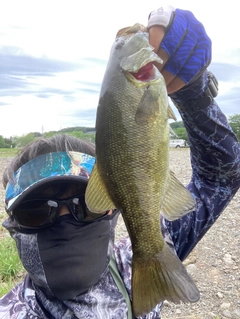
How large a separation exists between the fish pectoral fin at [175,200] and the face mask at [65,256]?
66cm

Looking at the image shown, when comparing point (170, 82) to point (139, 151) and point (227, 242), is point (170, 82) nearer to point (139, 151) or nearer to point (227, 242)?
point (139, 151)

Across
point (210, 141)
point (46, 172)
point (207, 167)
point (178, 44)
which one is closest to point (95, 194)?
point (46, 172)

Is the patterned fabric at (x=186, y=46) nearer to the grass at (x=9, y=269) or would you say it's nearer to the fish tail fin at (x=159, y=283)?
the fish tail fin at (x=159, y=283)

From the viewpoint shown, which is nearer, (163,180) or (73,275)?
(163,180)

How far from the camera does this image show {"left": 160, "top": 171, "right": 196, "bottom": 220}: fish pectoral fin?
1891mm

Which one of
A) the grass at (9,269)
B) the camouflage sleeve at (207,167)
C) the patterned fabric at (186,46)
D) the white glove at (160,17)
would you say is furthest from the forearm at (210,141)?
the grass at (9,269)

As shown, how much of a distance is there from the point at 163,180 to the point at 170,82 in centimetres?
51

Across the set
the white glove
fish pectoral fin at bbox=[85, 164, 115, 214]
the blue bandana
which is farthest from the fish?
the blue bandana

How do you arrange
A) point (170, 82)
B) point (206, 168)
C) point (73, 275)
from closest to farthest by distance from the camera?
point (170, 82) → point (73, 275) → point (206, 168)

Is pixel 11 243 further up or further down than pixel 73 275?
further down

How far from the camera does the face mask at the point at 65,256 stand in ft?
7.67

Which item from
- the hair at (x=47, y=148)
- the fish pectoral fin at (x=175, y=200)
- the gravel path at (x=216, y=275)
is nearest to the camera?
the fish pectoral fin at (x=175, y=200)

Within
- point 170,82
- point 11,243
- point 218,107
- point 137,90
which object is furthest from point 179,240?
point 11,243

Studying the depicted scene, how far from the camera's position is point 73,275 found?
2.33 meters
